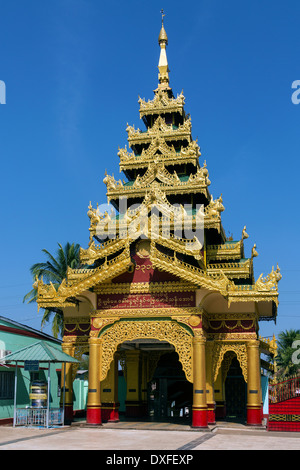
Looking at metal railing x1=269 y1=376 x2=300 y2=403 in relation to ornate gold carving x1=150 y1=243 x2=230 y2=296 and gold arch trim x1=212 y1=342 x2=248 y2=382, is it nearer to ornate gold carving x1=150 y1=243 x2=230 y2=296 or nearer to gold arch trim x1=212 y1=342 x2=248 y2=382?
gold arch trim x1=212 y1=342 x2=248 y2=382

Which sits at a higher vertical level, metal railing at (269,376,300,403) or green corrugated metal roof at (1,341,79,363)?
green corrugated metal roof at (1,341,79,363)

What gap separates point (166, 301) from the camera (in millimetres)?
22047

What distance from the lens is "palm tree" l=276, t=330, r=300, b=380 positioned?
50.9 m

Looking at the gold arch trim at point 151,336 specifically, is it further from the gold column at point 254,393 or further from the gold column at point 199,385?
the gold column at point 254,393

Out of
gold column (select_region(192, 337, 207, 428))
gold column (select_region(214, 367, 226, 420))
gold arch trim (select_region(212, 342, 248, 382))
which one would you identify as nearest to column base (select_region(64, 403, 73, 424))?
gold column (select_region(192, 337, 207, 428))

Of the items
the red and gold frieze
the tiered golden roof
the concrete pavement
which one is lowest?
the concrete pavement

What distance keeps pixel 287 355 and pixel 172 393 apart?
2664 cm

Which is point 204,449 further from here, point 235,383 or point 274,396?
point 235,383

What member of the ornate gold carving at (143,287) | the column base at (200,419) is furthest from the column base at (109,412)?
the ornate gold carving at (143,287)

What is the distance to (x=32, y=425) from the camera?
22328 mm

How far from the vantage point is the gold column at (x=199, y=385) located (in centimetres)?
2083

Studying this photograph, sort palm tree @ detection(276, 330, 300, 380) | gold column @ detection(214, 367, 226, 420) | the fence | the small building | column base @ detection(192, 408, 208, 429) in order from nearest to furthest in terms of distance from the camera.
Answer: column base @ detection(192, 408, 208, 429) < the fence < the small building < gold column @ detection(214, 367, 226, 420) < palm tree @ detection(276, 330, 300, 380)

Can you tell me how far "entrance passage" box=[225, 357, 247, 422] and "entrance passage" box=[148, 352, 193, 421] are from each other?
6.47ft
